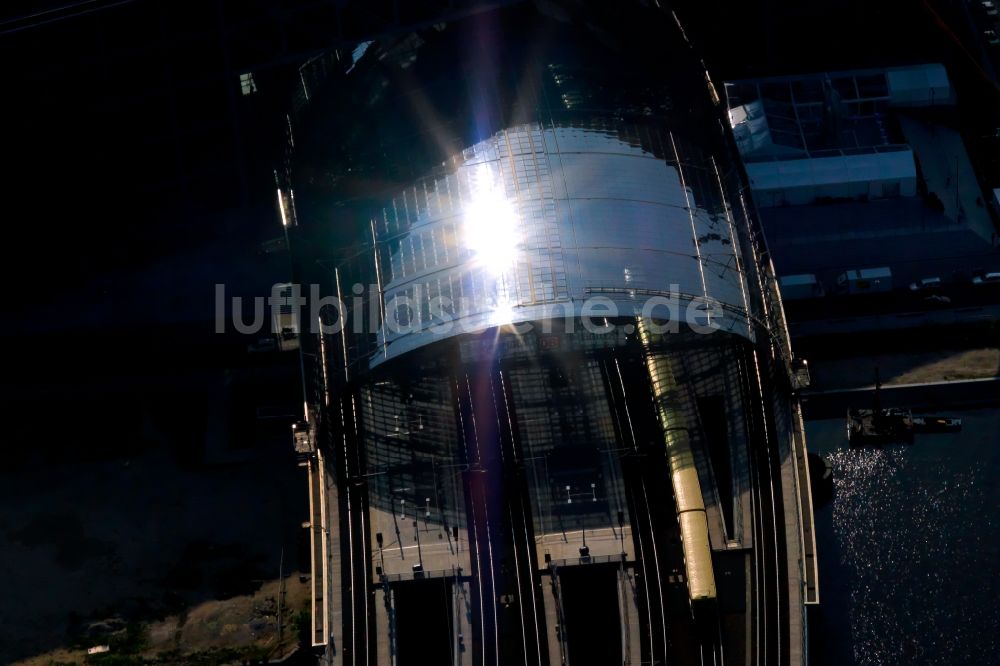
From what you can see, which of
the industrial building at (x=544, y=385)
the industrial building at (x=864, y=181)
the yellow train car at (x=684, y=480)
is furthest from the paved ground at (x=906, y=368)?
the yellow train car at (x=684, y=480)

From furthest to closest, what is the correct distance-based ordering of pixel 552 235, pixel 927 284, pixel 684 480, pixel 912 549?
pixel 927 284 → pixel 912 549 → pixel 552 235 → pixel 684 480

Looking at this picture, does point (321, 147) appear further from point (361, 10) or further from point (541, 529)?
point (541, 529)

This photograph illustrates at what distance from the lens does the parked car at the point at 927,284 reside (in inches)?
4577

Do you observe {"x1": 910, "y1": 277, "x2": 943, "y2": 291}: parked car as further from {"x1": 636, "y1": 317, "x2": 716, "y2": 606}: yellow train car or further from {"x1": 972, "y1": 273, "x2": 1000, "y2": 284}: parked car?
{"x1": 636, "y1": 317, "x2": 716, "y2": 606}: yellow train car

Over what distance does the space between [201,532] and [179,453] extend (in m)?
8.16

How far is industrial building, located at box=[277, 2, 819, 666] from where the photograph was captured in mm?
91125

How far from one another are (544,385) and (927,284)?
122 feet

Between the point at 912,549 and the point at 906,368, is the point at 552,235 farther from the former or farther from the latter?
the point at 912,549

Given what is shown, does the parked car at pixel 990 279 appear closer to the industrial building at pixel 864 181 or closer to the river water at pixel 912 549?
the industrial building at pixel 864 181

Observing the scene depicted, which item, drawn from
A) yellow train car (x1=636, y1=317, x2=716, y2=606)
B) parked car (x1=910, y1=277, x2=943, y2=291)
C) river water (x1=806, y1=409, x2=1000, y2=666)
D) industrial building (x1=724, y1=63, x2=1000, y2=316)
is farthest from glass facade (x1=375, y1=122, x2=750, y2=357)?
parked car (x1=910, y1=277, x2=943, y2=291)

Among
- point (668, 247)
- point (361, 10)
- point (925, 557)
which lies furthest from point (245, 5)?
point (925, 557)

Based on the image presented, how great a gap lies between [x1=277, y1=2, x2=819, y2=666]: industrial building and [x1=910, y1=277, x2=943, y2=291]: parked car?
61.5 feet

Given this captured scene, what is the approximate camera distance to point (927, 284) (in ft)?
382

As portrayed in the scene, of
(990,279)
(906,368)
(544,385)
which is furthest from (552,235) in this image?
(990,279)
